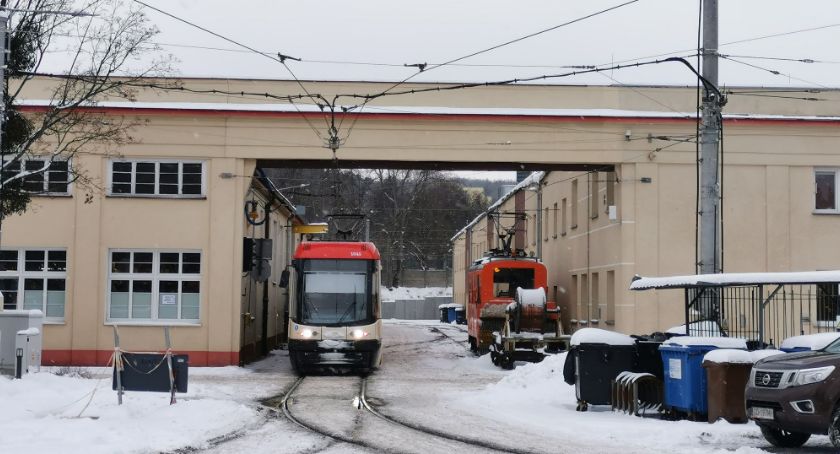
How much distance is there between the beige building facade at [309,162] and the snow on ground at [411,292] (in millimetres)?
65423

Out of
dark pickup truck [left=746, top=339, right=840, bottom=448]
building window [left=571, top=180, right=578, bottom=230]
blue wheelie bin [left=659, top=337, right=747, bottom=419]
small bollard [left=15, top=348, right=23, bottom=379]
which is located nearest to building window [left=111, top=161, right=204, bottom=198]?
small bollard [left=15, top=348, right=23, bottom=379]

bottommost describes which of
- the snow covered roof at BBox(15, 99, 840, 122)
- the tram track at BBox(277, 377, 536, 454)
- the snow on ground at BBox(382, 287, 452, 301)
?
the tram track at BBox(277, 377, 536, 454)

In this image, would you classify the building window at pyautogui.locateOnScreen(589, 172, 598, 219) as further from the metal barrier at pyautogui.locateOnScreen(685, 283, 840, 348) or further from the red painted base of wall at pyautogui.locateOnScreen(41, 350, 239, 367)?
the red painted base of wall at pyautogui.locateOnScreen(41, 350, 239, 367)

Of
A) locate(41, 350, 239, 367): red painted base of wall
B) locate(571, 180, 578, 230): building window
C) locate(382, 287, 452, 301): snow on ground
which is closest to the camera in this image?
locate(41, 350, 239, 367): red painted base of wall

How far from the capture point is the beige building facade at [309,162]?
28.6 metres

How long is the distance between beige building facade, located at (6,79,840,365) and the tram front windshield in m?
2.73

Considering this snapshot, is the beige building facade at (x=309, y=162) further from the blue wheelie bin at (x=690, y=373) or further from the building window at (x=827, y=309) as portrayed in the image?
the blue wheelie bin at (x=690, y=373)

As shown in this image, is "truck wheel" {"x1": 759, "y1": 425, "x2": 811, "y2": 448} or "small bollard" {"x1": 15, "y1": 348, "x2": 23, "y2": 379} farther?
"small bollard" {"x1": 15, "y1": 348, "x2": 23, "y2": 379}

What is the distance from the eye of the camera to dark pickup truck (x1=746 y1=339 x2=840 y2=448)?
12.7 meters

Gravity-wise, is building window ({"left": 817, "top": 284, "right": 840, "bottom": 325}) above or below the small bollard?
above

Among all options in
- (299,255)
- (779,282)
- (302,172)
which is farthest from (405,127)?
(302,172)

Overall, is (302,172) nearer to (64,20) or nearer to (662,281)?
(64,20)

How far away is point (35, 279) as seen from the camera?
94.8ft

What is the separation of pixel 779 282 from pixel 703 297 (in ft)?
8.05
